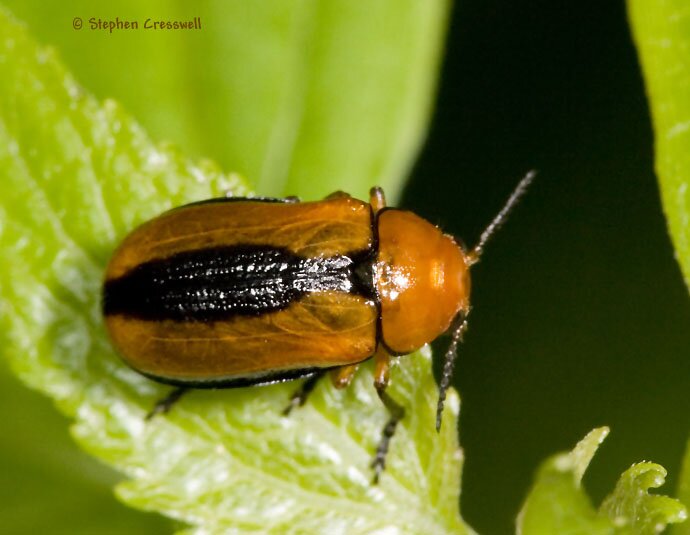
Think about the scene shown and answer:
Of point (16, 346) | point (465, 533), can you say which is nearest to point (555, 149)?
point (465, 533)

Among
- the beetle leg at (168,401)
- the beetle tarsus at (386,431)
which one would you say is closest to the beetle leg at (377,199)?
the beetle tarsus at (386,431)

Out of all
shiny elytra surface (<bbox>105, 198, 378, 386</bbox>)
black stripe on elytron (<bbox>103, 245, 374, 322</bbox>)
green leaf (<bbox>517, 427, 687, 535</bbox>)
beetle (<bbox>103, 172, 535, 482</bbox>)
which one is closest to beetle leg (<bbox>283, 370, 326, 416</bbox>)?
beetle (<bbox>103, 172, 535, 482</bbox>)

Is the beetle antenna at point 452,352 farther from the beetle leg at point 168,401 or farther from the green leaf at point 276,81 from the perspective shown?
the beetle leg at point 168,401

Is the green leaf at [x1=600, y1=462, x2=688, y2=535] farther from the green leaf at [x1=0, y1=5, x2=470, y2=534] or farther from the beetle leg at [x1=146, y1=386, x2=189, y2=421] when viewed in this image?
the beetle leg at [x1=146, y1=386, x2=189, y2=421]

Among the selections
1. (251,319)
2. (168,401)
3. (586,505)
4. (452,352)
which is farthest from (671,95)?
(168,401)

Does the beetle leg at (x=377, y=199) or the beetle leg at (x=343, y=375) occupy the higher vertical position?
the beetle leg at (x=377, y=199)

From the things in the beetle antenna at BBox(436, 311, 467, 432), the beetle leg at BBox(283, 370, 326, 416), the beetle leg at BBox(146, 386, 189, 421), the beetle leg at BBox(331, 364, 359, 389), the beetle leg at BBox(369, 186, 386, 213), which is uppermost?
the beetle leg at BBox(369, 186, 386, 213)

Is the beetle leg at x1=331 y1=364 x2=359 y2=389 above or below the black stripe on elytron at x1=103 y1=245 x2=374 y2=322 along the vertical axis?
below

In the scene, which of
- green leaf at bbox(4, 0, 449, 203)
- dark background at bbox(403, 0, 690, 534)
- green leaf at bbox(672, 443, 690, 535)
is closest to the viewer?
green leaf at bbox(672, 443, 690, 535)
